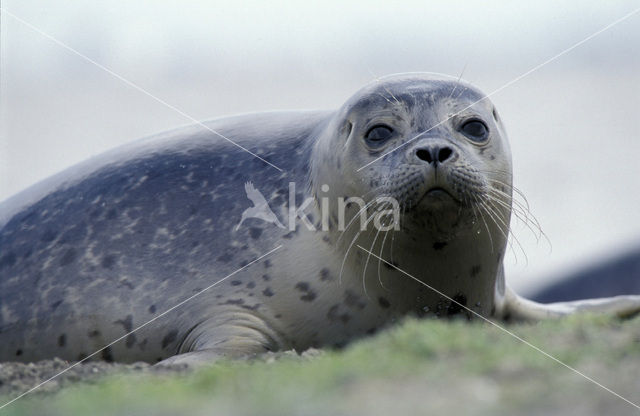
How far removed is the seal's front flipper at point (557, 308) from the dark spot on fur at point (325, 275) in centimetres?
113

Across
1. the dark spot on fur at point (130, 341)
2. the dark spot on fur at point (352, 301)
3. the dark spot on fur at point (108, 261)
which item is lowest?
the dark spot on fur at point (130, 341)

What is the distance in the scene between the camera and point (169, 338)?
5.12 m

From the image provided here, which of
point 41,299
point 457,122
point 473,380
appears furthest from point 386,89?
point 473,380

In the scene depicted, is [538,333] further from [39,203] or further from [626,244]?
[626,244]

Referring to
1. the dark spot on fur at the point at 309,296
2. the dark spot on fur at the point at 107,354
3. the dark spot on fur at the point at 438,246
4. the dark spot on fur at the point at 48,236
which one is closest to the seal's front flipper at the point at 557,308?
the dark spot on fur at the point at 438,246

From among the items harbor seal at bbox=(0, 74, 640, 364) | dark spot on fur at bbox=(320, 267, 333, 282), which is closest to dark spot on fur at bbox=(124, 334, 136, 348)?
harbor seal at bbox=(0, 74, 640, 364)

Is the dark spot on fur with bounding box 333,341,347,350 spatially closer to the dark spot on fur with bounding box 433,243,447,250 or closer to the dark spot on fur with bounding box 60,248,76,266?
the dark spot on fur with bounding box 433,243,447,250

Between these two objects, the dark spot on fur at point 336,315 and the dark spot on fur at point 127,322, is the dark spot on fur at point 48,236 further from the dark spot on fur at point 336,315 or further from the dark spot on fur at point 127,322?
the dark spot on fur at point 336,315

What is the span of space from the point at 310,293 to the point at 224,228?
0.63 m

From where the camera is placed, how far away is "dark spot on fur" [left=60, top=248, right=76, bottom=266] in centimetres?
551

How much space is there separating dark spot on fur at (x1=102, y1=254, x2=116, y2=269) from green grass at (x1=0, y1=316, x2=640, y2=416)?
197 centimetres

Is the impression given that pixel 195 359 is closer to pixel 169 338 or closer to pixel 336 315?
pixel 169 338

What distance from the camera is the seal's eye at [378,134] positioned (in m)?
4.86

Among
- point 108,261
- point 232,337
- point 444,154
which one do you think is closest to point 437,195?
point 444,154
